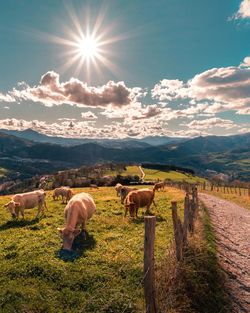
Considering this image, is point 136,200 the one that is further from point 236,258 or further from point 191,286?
point 191,286

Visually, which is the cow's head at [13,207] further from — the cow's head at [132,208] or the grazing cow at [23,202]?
the cow's head at [132,208]

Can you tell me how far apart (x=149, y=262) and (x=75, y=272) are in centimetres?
559

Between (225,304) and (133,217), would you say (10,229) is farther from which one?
(225,304)

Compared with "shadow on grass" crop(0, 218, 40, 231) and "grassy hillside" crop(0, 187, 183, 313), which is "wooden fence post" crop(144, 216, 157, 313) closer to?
"grassy hillside" crop(0, 187, 183, 313)

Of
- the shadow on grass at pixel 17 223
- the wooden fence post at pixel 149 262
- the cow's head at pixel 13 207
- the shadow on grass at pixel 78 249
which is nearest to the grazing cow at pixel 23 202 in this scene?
the cow's head at pixel 13 207

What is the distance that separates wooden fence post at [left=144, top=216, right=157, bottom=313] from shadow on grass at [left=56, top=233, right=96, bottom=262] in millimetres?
6383

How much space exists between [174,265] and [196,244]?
16.8 feet

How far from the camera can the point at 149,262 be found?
33.0 ft

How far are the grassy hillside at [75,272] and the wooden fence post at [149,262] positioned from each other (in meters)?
1.28

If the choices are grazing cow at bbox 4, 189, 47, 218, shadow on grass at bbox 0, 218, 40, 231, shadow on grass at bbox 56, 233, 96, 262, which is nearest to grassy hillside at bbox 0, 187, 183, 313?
shadow on grass at bbox 56, 233, 96, 262

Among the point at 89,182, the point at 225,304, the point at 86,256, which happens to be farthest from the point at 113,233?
the point at 89,182

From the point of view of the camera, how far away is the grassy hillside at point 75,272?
11984 millimetres

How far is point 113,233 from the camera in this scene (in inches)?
853

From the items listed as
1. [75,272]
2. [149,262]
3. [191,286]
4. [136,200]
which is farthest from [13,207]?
[149,262]
